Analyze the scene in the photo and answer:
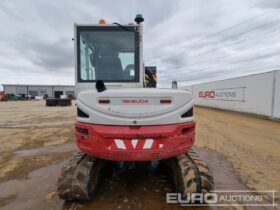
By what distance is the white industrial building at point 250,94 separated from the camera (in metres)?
11.8

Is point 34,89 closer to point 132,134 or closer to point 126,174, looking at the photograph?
point 126,174

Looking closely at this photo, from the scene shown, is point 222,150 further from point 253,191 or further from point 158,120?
point 158,120

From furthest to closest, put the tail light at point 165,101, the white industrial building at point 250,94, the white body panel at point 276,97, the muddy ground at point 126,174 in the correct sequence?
1. the white industrial building at point 250,94
2. the white body panel at point 276,97
3. the muddy ground at point 126,174
4. the tail light at point 165,101

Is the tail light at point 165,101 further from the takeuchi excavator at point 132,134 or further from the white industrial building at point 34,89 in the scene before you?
the white industrial building at point 34,89

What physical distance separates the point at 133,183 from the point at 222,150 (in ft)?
11.3

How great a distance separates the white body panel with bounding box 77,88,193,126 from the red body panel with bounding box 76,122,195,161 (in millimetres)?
80

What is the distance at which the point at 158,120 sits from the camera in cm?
250

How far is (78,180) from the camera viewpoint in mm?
2764

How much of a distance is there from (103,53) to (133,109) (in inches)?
71.2

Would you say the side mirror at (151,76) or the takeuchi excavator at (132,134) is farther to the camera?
the side mirror at (151,76)

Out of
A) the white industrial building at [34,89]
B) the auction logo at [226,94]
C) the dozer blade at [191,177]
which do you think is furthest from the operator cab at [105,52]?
the white industrial building at [34,89]

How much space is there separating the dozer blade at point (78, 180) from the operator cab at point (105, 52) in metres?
1.47

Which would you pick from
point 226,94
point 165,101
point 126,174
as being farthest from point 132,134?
point 226,94

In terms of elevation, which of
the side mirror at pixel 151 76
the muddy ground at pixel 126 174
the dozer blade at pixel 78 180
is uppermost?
the side mirror at pixel 151 76
